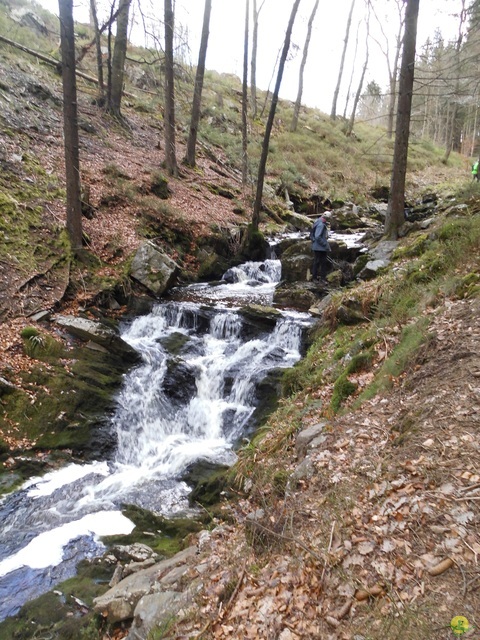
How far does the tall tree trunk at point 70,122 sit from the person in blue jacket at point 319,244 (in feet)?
21.3

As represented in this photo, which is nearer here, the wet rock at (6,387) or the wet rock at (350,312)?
the wet rock at (6,387)

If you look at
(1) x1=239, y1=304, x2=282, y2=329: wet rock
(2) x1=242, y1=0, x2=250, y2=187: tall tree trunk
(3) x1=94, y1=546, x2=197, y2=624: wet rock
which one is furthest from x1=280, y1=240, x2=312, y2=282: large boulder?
(3) x1=94, y1=546, x2=197, y2=624: wet rock

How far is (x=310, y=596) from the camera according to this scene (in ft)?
8.73

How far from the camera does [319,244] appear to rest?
12.1m

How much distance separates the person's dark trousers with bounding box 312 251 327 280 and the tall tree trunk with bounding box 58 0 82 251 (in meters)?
6.76

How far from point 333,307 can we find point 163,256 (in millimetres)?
5986

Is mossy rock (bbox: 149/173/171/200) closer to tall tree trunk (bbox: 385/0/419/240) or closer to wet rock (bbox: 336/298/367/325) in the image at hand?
tall tree trunk (bbox: 385/0/419/240)

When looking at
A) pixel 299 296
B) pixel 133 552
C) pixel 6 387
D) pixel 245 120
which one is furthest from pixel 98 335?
pixel 245 120

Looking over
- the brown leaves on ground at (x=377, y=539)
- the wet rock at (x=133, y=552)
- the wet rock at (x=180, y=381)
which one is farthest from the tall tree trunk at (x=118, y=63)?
the brown leaves on ground at (x=377, y=539)

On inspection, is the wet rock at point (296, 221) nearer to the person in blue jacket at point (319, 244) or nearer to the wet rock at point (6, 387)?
the person in blue jacket at point (319, 244)

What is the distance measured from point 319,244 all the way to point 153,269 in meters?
4.90

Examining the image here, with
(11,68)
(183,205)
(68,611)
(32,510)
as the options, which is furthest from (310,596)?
(11,68)

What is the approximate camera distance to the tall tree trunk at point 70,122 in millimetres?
9227

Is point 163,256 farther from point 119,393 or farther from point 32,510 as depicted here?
point 32,510
